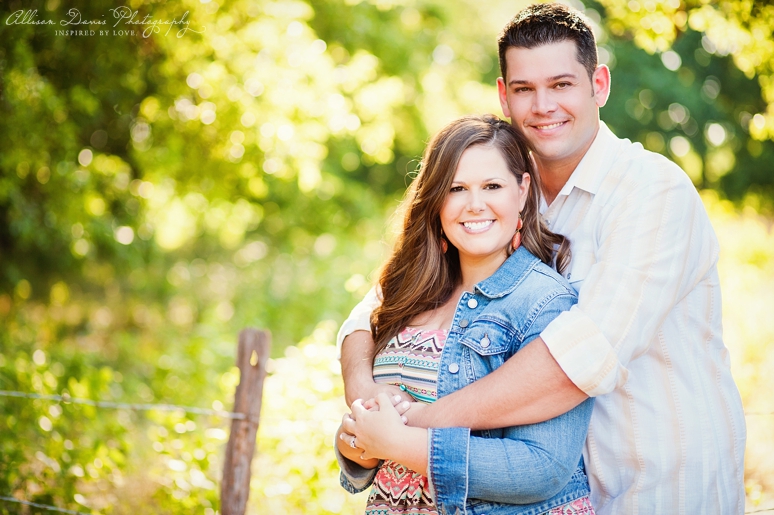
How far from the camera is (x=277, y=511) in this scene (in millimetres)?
4566

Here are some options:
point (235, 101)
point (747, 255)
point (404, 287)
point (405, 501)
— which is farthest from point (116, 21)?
point (747, 255)

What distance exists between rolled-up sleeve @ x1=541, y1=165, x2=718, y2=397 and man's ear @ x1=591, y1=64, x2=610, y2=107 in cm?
48

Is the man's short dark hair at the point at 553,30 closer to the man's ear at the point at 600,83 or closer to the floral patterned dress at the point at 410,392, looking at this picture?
the man's ear at the point at 600,83

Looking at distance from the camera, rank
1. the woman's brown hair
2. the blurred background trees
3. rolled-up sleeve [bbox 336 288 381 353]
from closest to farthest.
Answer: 1. the woman's brown hair
2. rolled-up sleeve [bbox 336 288 381 353]
3. the blurred background trees

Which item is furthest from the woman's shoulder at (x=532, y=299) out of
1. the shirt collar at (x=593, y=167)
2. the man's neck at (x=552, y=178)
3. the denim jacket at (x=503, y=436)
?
the man's neck at (x=552, y=178)

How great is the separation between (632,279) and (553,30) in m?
0.95

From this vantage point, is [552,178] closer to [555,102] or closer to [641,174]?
[555,102]

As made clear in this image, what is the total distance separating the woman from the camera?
1829mm

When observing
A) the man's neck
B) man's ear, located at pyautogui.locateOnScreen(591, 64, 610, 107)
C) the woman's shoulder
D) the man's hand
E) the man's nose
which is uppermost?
man's ear, located at pyautogui.locateOnScreen(591, 64, 610, 107)

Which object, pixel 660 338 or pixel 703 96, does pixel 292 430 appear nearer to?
pixel 660 338

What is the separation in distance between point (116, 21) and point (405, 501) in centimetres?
571

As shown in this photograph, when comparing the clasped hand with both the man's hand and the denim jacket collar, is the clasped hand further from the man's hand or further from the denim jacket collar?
the denim jacket collar

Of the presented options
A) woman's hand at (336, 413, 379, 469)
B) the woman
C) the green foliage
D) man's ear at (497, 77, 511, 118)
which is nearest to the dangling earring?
the woman

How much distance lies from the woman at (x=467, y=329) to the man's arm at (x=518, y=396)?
0.15 feet
